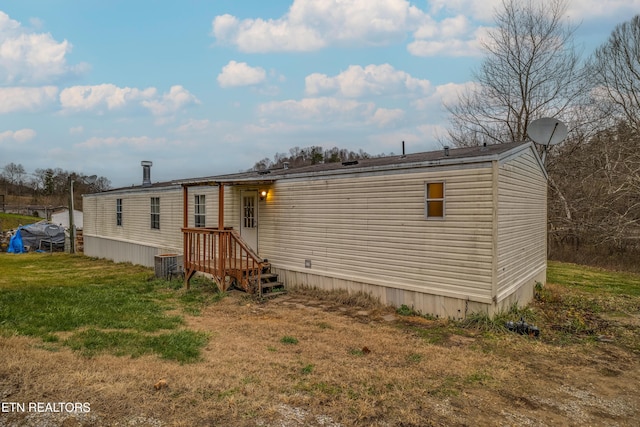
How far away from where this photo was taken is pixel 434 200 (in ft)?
23.4

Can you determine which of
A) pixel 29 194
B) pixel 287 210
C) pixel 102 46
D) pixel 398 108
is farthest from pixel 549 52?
pixel 29 194

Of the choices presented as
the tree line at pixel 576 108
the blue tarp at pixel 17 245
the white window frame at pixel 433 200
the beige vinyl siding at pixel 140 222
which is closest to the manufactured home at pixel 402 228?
the white window frame at pixel 433 200

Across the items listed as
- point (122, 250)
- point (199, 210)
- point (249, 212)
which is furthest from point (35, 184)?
point (249, 212)

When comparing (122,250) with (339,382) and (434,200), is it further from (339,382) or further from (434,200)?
(339,382)

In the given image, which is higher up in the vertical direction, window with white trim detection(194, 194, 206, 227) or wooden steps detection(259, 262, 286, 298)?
window with white trim detection(194, 194, 206, 227)

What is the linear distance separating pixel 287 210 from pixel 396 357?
5491 mm

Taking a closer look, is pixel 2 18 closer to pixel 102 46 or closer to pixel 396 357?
pixel 102 46

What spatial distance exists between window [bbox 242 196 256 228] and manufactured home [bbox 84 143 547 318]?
0.10 ft

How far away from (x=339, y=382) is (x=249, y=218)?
7158 mm

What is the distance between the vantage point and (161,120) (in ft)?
86.3

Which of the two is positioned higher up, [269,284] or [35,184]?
[35,184]

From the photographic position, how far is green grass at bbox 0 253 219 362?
525 centimetres

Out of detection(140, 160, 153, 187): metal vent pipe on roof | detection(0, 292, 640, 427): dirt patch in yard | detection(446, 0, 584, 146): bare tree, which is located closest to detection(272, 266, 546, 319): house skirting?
detection(0, 292, 640, 427): dirt patch in yard

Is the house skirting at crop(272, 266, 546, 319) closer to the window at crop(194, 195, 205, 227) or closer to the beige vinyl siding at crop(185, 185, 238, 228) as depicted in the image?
the beige vinyl siding at crop(185, 185, 238, 228)
